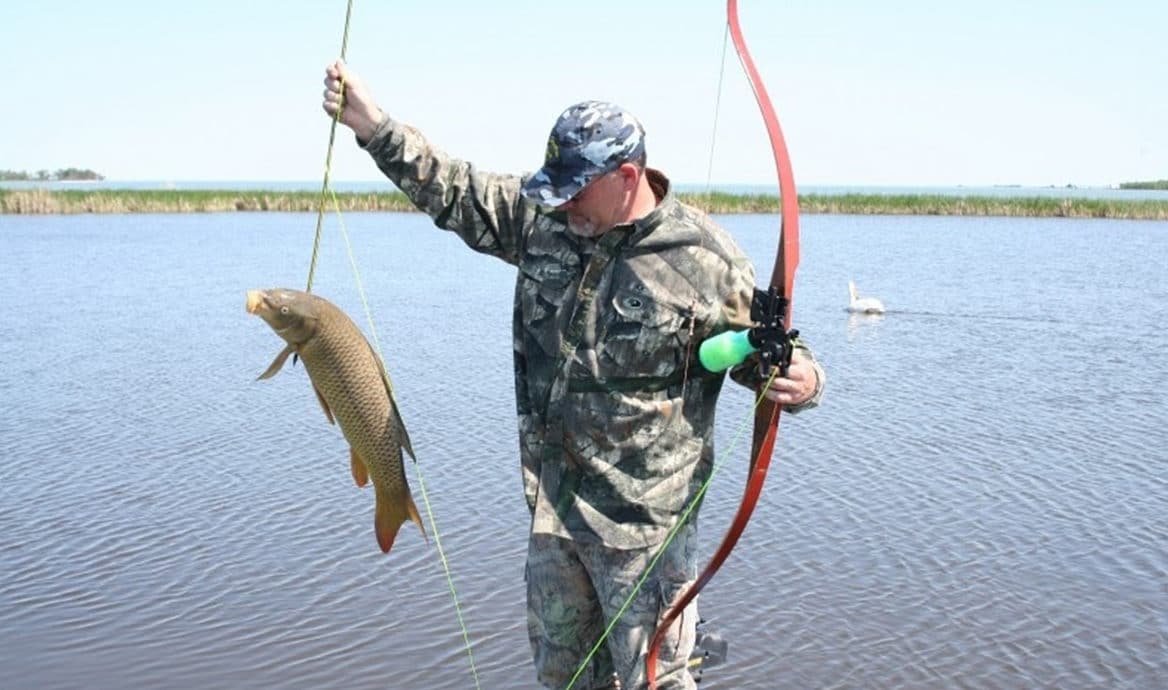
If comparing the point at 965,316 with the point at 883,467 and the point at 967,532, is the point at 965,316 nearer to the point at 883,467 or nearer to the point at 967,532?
the point at 883,467

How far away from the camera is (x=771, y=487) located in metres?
9.96

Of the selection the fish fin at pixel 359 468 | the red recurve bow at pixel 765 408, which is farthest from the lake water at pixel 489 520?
the fish fin at pixel 359 468

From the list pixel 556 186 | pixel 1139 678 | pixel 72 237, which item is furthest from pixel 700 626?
pixel 72 237

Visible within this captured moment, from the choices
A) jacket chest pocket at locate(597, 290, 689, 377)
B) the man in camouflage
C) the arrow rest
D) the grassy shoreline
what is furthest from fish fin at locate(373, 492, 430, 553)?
the grassy shoreline

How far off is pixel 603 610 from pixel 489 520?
4.95 meters

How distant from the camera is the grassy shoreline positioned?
173ft

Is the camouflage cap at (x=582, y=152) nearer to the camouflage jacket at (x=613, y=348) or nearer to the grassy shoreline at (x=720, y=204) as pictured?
the camouflage jacket at (x=613, y=348)

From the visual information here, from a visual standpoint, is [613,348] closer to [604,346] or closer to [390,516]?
[604,346]

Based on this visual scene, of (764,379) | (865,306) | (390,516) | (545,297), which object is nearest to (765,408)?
(764,379)

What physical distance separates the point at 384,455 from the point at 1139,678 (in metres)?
4.59

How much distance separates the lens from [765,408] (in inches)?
161

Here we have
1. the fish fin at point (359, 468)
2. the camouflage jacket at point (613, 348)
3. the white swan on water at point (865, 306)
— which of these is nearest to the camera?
the camouflage jacket at point (613, 348)

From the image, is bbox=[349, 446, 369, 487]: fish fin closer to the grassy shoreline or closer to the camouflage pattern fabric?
the camouflage pattern fabric

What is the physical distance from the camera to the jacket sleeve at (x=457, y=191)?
12.7 ft
